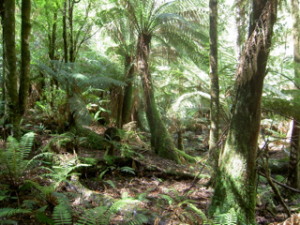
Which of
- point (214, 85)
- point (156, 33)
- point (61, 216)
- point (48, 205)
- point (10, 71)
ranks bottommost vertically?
point (48, 205)

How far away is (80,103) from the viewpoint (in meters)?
5.89

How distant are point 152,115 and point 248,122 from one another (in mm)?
4414

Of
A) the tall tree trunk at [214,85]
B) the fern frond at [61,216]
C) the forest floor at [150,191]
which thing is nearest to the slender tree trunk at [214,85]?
the tall tree trunk at [214,85]

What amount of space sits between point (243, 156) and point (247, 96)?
85 centimetres

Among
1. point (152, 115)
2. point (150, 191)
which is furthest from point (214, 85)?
point (152, 115)

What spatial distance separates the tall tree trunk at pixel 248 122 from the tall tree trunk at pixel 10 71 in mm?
3788

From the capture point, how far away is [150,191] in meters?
4.51

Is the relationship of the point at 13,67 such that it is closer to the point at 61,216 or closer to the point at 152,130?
the point at 61,216

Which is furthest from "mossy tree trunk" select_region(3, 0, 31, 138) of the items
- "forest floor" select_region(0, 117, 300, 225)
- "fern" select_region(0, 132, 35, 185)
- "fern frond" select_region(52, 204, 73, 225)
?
"fern frond" select_region(52, 204, 73, 225)

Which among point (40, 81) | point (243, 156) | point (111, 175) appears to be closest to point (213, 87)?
point (243, 156)

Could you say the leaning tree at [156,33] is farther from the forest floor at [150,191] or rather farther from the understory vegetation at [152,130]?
the forest floor at [150,191]

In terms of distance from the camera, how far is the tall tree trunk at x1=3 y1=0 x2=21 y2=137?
13.2 feet

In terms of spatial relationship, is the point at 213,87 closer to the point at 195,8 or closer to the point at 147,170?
the point at 147,170

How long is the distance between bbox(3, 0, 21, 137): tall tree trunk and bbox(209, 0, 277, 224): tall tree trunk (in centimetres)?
379
